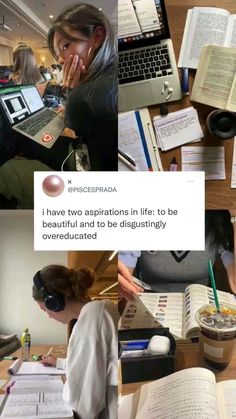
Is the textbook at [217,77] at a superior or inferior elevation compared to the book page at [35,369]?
superior

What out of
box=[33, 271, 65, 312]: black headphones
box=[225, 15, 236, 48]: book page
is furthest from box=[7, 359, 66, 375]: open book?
box=[225, 15, 236, 48]: book page

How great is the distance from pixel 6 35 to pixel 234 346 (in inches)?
37.7

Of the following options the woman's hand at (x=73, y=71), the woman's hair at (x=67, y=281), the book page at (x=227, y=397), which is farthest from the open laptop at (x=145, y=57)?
the book page at (x=227, y=397)

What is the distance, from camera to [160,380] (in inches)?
39.8

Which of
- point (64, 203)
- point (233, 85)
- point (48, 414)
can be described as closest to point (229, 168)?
point (233, 85)

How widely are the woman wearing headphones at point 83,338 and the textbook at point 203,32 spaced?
605 mm

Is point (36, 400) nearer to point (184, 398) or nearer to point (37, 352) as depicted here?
point (37, 352)

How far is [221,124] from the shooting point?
1.01m

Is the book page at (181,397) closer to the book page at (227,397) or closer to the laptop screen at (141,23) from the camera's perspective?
the book page at (227,397)

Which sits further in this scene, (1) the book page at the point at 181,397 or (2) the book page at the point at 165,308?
(2) the book page at the point at 165,308

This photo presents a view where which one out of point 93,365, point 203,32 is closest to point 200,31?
point 203,32

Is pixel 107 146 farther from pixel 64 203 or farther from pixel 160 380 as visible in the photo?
pixel 160 380

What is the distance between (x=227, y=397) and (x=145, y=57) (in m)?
0.88

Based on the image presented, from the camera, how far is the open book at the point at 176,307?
1.04 metres
